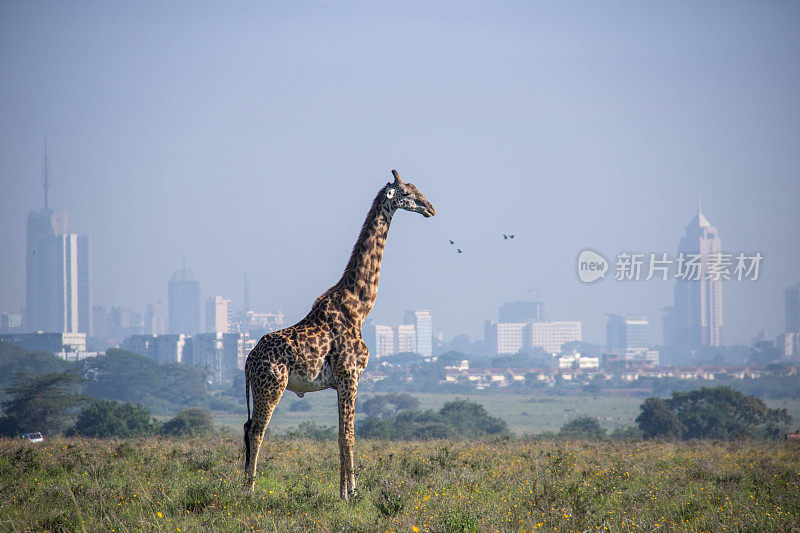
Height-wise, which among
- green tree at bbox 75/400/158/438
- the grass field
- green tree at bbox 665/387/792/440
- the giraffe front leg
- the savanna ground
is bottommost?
the grass field

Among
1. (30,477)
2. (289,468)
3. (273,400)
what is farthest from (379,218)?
(30,477)

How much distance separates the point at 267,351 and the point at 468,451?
1011cm

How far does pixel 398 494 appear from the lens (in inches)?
492

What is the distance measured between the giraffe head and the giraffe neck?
0.37 ft

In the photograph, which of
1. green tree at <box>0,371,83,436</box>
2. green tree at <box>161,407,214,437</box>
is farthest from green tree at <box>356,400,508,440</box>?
green tree at <box>0,371,83,436</box>

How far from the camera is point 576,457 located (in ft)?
65.4

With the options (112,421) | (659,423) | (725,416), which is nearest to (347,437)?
(112,421)

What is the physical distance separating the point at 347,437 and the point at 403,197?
457 centimetres

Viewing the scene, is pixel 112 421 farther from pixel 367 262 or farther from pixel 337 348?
pixel 337 348

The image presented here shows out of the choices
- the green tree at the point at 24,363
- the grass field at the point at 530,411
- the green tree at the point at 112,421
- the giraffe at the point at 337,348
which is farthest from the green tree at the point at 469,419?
the green tree at the point at 24,363

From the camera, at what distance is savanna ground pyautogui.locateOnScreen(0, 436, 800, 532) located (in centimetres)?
1124

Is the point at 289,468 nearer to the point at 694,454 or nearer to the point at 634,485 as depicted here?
the point at 634,485

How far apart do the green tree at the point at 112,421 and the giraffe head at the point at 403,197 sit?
46.5 metres

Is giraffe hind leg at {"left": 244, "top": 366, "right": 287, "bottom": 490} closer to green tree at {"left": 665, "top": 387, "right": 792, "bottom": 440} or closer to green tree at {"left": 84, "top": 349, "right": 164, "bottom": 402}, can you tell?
green tree at {"left": 665, "top": 387, "right": 792, "bottom": 440}
